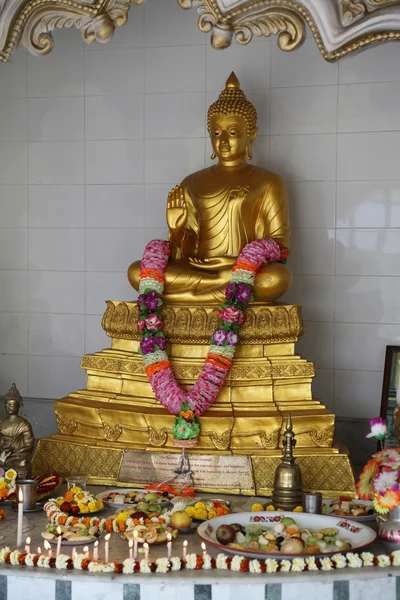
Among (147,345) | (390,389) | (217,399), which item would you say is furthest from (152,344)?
(390,389)

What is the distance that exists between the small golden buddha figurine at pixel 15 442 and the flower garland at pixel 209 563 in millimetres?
1216

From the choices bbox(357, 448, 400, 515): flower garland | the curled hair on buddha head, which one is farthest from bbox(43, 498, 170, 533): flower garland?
the curled hair on buddha head

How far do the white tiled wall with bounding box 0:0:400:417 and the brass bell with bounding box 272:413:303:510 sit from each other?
6.65ft

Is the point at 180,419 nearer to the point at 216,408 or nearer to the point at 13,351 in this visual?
the point at 216,408

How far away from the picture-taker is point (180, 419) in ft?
17.2

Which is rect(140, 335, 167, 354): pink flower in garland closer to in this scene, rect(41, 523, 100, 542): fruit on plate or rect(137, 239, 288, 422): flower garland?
rect(137, 239, 288, 422): flower garland

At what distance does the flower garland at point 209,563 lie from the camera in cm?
383

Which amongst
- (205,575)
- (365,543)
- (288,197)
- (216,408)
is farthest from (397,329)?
(205,575)

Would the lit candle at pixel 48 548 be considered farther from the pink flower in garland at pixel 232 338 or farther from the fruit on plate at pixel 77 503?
the pink flower in garland at pixel 232 338

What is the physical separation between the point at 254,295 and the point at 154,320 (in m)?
0.65

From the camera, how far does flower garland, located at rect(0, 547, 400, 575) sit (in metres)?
3.83

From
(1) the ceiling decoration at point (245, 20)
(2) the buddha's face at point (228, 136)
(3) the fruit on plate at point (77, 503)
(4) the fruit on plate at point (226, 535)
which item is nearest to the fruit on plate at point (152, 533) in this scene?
(4) the fruit on plate at point (226, 535)

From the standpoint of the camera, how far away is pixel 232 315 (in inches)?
213

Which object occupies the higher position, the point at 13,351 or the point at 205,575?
the point at 13,351
